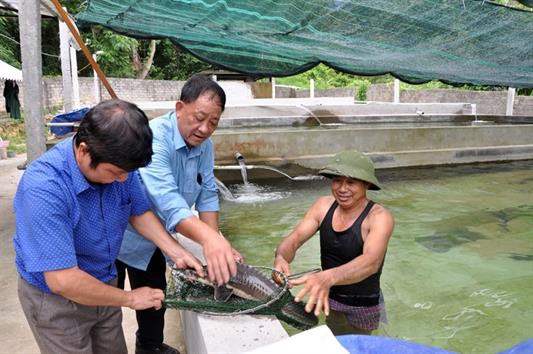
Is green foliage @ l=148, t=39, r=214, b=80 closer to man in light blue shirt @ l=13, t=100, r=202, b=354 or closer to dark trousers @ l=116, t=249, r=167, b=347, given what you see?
dark trousers @ l=116, t=249, r=167, b=347

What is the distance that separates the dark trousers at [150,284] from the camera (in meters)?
3.05

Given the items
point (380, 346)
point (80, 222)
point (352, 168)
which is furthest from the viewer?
point (352, 168)

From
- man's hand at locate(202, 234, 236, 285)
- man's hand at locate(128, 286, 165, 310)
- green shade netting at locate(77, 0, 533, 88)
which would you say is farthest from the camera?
green shade netting at locate(77, 0, 533, 88)

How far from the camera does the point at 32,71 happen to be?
3932mm

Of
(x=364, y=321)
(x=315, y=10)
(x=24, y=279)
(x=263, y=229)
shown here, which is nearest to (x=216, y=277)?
(x=24, y=279)

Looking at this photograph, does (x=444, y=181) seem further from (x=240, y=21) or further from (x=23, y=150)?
(x=23, y=150)

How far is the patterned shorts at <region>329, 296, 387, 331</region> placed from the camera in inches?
126

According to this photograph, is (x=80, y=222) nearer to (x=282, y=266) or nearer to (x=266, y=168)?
(x=282, y=266)

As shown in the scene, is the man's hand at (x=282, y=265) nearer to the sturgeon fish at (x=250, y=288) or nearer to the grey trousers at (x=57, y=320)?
the sturgeon fish at (x=250, y=288)

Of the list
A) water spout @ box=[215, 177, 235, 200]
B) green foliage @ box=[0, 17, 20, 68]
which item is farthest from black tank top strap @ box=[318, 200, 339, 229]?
green foliage @ box=[0, 17, 20, 68]

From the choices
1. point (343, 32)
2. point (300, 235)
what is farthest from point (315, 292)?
point (343, 32)

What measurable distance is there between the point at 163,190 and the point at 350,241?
133cm

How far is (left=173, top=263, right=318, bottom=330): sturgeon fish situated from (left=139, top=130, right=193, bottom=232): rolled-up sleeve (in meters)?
0.32

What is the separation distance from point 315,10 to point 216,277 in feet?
13.2
